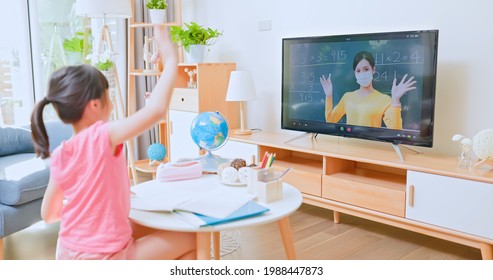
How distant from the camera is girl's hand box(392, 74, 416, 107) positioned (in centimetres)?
262

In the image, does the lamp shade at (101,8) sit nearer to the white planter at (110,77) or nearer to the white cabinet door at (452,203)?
the white planter at (110,77)

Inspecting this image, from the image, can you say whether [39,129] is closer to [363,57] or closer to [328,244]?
[328,244]

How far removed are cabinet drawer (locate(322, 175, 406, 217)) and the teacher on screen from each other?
15.0 inches

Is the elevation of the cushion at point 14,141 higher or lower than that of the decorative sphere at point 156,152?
higher

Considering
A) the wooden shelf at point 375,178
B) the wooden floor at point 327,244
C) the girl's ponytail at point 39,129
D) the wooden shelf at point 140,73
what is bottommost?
the wooden floor at point 327,244

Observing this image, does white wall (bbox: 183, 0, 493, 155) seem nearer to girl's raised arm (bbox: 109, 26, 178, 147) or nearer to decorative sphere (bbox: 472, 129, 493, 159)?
decorative sphere (bbox: 472, 129, 493, 159)


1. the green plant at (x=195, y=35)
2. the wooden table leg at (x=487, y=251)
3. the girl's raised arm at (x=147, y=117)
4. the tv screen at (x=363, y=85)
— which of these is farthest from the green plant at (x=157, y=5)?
the wooden table leg at (x=487, y=251)

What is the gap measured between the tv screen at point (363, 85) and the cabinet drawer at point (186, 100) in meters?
0.80

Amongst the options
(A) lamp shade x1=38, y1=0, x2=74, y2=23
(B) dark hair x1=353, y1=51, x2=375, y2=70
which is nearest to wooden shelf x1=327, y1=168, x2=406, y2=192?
(B) dark hair x1=353, y1=51, x2=375, y2=70

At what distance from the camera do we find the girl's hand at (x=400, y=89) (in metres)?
2.62

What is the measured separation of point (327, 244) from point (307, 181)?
46cm

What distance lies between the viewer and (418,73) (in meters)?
2.58

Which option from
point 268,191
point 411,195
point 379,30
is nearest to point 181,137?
point 379,30

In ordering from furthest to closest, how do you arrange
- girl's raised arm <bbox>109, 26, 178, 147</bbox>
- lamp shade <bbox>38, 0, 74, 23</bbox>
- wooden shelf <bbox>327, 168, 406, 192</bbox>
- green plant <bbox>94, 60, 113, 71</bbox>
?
lamp shade <bbox>38, 0, 74, 23</bbox>
green plant <bbox>94, 60, 113, 71</bbox>
wooden shelf <bbox>327, 168, 406, 192</bbox>
girl's raised arm <bbox>109, 26, 178, 147</bbox>
